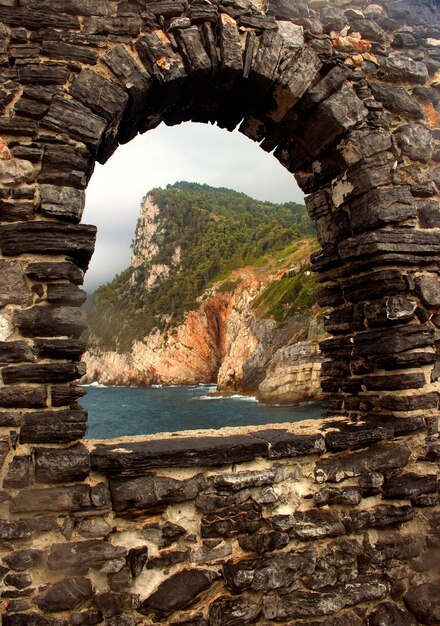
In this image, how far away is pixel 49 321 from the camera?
290cm

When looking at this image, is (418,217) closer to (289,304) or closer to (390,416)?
(390,416)

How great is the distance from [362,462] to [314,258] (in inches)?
71.9

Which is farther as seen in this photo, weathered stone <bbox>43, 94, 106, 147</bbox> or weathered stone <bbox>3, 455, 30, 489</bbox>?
weathered stone <bbox>43, 94, 106, 147</bbox>

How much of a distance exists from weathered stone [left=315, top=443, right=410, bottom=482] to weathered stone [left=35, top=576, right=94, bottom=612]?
A: 154 cm

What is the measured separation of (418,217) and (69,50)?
2.85 meters

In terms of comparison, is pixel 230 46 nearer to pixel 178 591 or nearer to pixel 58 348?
pixel 58 348

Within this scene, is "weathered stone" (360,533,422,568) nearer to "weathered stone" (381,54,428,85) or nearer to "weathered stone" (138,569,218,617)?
"weathered stone" (138,569,218,617)

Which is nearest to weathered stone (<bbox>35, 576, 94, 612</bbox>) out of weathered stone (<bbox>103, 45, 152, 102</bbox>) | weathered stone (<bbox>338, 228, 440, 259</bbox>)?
weathered stone (<bbox>338, 228, 440, 259</bbox>)

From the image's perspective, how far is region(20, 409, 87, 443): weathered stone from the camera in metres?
2.74

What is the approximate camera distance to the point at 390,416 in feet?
11.8

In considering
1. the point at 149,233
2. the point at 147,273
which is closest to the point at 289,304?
the point at 147,273

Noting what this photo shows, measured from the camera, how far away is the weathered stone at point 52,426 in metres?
2.74

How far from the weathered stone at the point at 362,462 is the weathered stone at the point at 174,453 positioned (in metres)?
0.47

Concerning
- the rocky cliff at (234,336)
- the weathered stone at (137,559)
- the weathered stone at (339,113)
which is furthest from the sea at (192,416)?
the weathered stone at (137,559)
